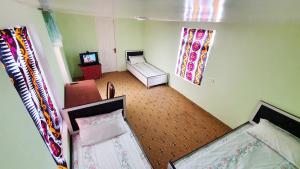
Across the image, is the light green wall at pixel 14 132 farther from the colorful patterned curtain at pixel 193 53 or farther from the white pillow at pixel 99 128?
the colorful patterned curtain at pixel 193 53

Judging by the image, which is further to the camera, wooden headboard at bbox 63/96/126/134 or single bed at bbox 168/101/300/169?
wooden headboard at bbox 63/96/126/134

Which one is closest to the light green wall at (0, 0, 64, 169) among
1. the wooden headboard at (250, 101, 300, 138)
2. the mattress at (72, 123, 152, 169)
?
the mattress at (72, 123, 152, 169)

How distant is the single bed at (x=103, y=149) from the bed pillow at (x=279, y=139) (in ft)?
5.38

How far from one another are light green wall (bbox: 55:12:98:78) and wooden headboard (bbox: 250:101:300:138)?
15.7ft

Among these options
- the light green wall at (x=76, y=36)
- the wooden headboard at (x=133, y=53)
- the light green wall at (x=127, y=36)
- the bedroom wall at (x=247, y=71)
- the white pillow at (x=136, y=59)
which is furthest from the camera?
the wooden headboard at (x=133, y=53)

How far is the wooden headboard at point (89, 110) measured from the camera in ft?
6.41

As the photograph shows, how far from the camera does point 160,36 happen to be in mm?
4355

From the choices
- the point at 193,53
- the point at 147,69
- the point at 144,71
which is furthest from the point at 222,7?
the point at 147,69

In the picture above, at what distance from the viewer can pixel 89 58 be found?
459 cm

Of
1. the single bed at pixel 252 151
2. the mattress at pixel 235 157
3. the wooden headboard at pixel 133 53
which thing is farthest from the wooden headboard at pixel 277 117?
the wooden headboard at pixel 133 53

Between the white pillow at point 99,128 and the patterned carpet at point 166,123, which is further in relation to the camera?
the patterned carpet at point 166,123

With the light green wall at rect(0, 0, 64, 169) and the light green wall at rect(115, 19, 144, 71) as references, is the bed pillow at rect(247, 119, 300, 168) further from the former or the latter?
the light green wall at rect(115, 19, 144, 71)

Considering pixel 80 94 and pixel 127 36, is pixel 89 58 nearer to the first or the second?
pixel 127 36

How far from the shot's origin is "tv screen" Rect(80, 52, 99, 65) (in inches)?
176
